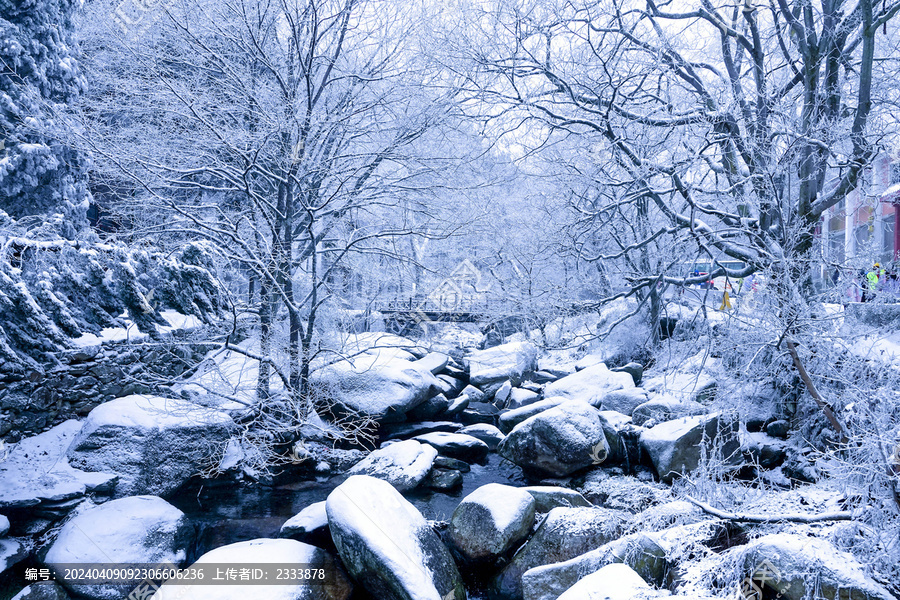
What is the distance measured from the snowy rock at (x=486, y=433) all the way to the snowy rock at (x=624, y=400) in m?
1.82

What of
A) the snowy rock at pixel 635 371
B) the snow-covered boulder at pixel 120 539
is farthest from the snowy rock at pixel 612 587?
the snowy rock at pixel 635 371

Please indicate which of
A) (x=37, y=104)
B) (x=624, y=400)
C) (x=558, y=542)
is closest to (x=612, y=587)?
(x=558, y=542)

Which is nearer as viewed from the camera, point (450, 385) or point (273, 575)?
point (273, 575)

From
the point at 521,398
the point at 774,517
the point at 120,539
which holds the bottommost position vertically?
the point at 521,398

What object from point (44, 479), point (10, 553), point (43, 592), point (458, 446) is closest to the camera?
point (43, 592)

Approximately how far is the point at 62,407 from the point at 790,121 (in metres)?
8.65

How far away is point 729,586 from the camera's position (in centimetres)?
311

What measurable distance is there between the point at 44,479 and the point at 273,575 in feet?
10.5

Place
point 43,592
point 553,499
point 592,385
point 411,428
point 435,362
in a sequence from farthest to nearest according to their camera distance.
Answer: point 435,362, point 592,385, point 411,428, point 553,499, point 43,592

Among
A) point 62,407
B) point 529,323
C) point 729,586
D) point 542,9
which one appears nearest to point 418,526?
point 729,586

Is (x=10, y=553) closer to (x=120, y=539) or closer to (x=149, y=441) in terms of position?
(x=120, y=539)

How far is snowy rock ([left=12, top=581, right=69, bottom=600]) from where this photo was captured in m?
4.04

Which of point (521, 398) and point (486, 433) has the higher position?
point (521, 398)

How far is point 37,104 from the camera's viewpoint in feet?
32.3
